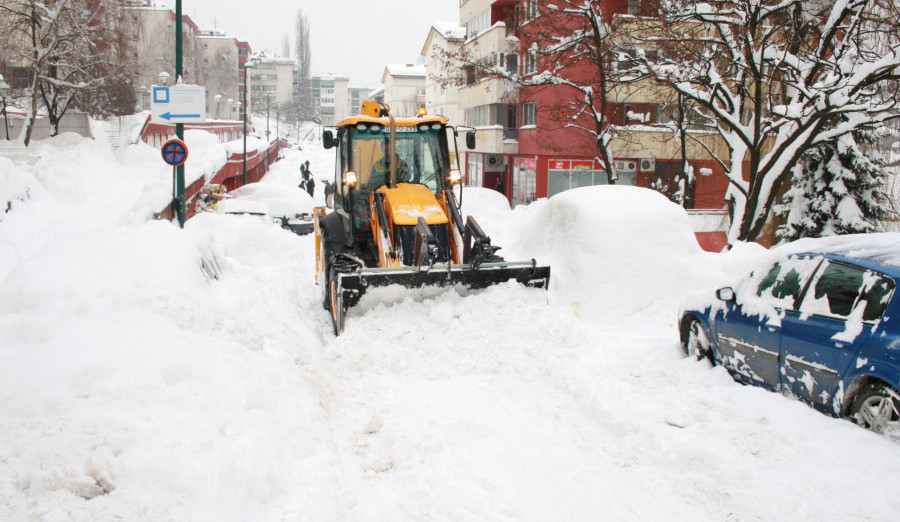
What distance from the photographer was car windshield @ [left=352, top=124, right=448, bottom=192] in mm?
10477

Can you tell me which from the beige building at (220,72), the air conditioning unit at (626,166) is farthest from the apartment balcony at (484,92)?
the beige building at (220,72)

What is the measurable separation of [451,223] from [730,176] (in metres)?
8.89

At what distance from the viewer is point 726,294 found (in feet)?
22.1

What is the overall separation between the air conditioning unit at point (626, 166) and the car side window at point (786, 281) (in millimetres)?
26066

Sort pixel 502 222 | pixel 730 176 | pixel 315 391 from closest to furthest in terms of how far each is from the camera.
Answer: pixel 315 391, pixel 730 176, pixel 502 222

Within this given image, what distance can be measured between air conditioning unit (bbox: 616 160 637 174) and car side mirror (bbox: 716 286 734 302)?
2584cm

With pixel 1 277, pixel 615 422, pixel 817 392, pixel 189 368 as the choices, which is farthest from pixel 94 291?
pixel 1 277

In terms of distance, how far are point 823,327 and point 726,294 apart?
4.56 feet

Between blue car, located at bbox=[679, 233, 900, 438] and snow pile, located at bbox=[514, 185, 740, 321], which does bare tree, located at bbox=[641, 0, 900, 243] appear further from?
blue car, located at bbox=[679, 233, 900, 438]

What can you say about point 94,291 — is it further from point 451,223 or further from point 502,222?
point 502,222

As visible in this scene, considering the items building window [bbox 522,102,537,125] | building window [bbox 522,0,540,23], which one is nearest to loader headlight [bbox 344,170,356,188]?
building window [bbox 522,0,540,23]

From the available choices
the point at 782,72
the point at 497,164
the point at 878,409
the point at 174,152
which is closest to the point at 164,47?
the point at 497,164

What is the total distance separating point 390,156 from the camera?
10.5 meters

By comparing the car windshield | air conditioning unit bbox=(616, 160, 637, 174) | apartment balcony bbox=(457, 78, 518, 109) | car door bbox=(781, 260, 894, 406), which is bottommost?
car door bbox=(781, 260, 894, 406)
